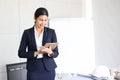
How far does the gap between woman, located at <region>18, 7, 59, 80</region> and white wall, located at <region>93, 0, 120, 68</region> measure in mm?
2122

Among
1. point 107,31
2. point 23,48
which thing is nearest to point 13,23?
point 23,48

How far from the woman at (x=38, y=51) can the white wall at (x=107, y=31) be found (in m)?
2.12

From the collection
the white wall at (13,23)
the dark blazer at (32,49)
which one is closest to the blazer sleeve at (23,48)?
the dark blazer at (32,49)

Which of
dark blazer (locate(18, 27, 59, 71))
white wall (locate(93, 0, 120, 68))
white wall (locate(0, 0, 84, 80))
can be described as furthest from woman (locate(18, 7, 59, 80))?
white wall (locate(93, 0, 120, 68))

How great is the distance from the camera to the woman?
2596 mm

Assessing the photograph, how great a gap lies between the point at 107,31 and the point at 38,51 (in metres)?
2.40

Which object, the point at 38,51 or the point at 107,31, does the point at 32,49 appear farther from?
the point at 107,31

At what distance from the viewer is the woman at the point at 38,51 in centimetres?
260

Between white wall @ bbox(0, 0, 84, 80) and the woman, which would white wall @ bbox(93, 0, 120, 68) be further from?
the woman

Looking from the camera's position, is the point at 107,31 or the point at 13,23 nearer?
the point at 13,23

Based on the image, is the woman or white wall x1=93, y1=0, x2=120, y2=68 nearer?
the woman

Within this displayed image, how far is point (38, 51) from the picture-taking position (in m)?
2.56

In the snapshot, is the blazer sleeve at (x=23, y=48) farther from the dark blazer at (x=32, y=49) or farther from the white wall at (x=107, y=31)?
the white wall at (x=107, y=31)

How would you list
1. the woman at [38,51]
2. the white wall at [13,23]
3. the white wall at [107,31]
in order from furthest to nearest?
the white wall at [107,31] < the white wall at [13,23] < the woman at [38,51]
